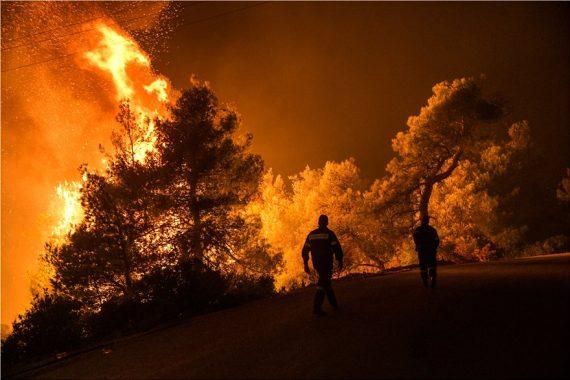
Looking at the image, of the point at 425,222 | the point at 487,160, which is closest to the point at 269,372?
the point at 425,222

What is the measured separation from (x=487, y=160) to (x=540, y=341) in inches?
1279

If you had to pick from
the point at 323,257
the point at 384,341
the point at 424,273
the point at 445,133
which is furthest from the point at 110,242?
the point at 445,133

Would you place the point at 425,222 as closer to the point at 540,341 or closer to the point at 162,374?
the point at 540,341

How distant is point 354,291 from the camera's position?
11.4 meters

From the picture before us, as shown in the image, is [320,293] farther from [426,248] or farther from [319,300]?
[426,248]

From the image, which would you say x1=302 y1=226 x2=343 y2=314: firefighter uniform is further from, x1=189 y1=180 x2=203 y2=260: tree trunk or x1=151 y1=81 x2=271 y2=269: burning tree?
x1=189 y1=180 x2=203 y2=260: tree trunk

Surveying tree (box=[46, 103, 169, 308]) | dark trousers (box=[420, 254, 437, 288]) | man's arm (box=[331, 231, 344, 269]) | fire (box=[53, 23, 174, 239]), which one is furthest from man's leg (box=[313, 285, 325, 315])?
fire (box=[53, 23, 174, 239])

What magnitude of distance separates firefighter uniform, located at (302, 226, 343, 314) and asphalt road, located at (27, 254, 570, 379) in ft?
1.58

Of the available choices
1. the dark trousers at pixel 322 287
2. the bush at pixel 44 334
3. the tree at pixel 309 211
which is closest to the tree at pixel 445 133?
the tree at pixel 309 211

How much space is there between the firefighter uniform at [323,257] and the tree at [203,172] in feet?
30.0

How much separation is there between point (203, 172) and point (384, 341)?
13619 mm

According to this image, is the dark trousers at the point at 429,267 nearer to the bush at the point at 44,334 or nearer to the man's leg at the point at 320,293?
the man's leg at the point at 320,293

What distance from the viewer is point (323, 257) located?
8594 mm

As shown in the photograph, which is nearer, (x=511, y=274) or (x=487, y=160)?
(x=511, y=274)
